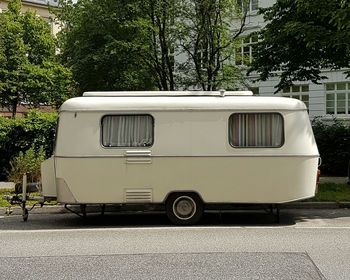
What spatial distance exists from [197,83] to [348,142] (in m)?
8.50

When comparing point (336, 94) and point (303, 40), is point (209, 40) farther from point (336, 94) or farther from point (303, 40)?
point (336, 94)

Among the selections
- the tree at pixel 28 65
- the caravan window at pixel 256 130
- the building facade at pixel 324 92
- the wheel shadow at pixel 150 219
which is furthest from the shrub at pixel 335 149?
the tree at pixel 28 65

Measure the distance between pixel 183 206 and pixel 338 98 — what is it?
27.1 metres

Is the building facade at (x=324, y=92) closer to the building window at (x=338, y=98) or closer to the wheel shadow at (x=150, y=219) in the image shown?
the building window at (x=338, y=98)

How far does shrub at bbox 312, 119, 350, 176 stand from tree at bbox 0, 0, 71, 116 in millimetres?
17754

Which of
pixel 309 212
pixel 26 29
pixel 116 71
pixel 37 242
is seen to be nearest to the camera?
pixel 37 242

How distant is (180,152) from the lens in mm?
10383

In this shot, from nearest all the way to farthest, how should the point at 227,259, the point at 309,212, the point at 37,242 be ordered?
the point at 227,259 < the point at 37,242 < the point at 309,212

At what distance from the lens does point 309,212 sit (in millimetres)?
12570

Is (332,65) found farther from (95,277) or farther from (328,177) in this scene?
(95,277)

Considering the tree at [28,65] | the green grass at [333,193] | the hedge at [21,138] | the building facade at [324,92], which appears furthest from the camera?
the tree at [28,65]

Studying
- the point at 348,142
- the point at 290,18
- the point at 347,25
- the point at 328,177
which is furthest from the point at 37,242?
the point at 348,142

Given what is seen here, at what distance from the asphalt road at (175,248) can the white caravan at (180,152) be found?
70 centimetres

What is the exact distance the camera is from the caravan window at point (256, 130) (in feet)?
34.4
